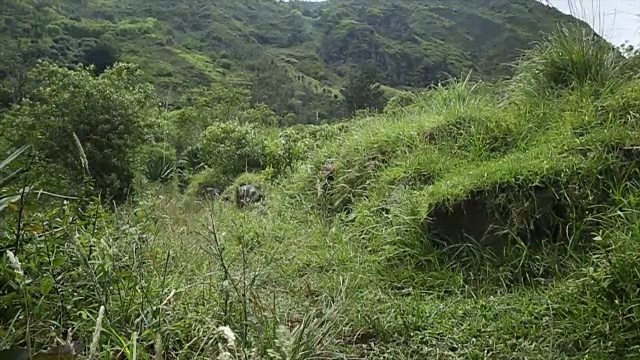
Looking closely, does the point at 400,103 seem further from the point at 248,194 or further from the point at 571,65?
the point at 571,65

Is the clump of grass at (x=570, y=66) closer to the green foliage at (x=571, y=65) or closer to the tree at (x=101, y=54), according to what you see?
the green foliage at (x=571, y=65)

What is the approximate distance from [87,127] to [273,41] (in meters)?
60.6

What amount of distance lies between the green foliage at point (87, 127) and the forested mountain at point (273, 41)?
47.2 feet

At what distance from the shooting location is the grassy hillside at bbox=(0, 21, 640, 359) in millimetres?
1887

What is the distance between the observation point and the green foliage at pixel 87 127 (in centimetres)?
867

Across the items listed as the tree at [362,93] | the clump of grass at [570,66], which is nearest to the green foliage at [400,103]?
the clump of grass at [570,66]

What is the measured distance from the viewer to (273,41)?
67.2 meters

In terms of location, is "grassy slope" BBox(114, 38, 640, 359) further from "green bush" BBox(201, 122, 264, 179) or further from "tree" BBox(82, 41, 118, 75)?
"tree" BBox(82, 41, 118, 75)

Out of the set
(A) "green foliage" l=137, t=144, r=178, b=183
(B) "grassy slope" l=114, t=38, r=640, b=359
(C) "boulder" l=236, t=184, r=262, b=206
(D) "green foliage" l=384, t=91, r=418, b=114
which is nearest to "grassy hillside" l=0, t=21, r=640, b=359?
(B) "grassy slope" l=114, t=38, r=640, b=359

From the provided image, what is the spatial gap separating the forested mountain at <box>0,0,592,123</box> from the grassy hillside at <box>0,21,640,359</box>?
21.7 metres

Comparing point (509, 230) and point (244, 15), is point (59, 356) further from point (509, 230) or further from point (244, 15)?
point (244, 15)

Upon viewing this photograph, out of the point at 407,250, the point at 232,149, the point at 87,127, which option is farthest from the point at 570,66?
the point at 87,127

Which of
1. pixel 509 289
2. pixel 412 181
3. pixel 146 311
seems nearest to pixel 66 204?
pixel 146 311

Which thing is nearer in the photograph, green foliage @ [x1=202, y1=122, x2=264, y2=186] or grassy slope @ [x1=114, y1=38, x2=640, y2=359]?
grassy slope @ [x1=114, y1=38, x2=640, y2=359]
